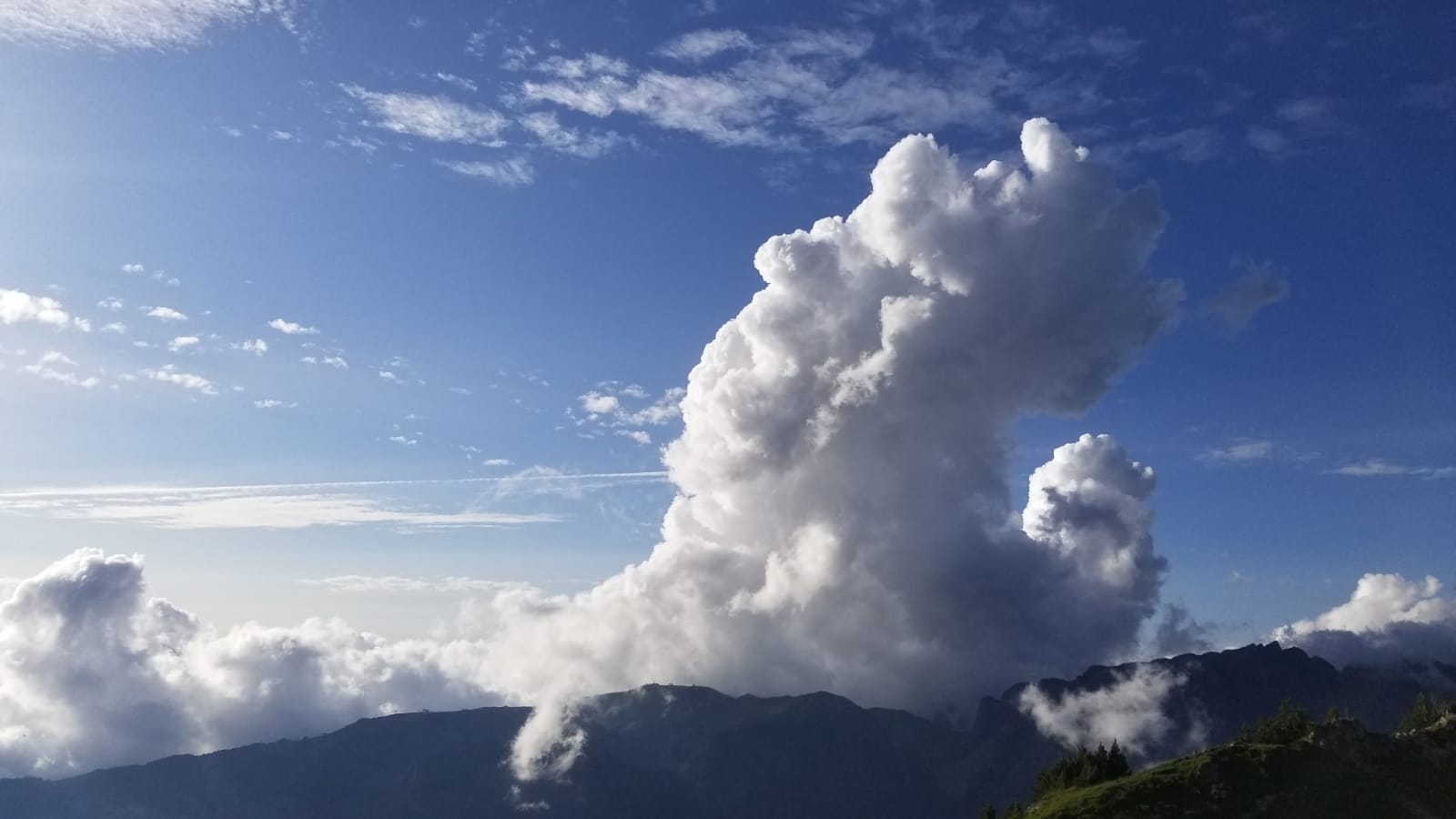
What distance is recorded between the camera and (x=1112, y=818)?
193375 millimetres

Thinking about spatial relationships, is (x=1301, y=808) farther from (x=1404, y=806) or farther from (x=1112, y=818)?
(x=1112, y=818)

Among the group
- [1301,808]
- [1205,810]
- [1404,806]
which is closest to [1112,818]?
[1205,810]

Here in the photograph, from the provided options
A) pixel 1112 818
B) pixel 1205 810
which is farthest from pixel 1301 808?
pixel 1112 818

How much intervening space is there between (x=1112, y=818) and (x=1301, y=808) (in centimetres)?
3550

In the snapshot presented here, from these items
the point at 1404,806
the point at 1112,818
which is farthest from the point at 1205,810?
the point at 1404,806

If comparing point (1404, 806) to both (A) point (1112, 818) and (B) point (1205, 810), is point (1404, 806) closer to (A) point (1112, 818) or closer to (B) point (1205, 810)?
(B) point (1205, 810)

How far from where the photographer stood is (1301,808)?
19562cm

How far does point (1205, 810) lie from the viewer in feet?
632

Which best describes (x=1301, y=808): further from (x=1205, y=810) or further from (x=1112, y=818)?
(x=1112, y=818)

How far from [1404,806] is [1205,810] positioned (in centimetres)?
4075

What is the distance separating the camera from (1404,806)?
654 feet

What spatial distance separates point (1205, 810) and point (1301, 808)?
19.2m

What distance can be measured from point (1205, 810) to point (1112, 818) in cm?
1657
